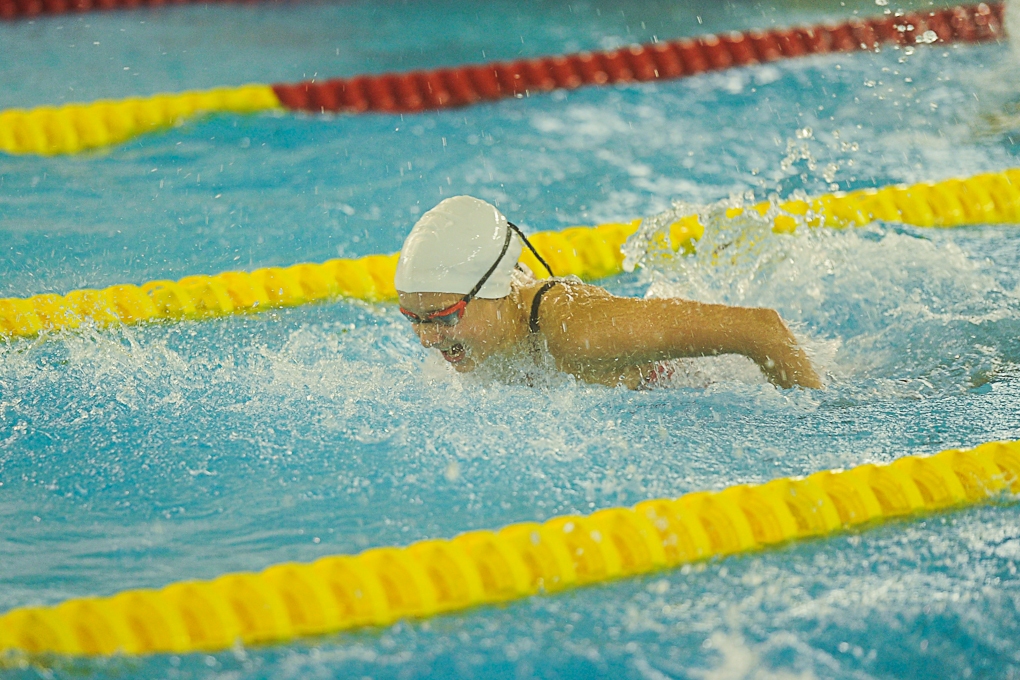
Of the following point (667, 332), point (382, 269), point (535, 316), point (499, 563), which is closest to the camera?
point (499, 563)

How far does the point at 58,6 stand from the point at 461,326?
16.3 ft

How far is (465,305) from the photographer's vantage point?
7.96ft

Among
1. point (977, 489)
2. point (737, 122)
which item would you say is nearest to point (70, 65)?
point (737, 122)

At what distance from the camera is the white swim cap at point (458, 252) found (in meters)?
2.39

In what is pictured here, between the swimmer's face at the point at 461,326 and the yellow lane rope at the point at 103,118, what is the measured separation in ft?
8.83

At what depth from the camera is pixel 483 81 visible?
506 cm

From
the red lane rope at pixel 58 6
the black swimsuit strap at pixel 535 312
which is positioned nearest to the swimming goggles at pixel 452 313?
the black swimsuit strap at pixel 535 312

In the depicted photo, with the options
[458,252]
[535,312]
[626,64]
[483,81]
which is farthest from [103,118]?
[535,312]

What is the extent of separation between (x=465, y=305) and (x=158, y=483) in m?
0.86

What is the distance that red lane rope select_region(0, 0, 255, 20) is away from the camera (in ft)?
20.2

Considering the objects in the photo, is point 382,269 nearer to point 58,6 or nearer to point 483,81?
point 483,81

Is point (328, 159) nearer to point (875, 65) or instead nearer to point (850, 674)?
point (875, 65)

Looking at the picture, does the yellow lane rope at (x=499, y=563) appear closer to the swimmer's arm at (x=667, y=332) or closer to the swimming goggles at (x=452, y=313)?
the swimmer's arm at (x=667, y=332)

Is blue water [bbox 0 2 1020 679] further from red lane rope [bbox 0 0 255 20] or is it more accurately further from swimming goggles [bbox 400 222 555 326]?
red lane rope [bbox 0 0 255 20]
